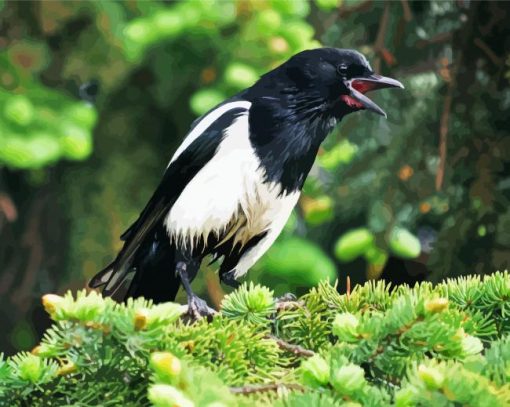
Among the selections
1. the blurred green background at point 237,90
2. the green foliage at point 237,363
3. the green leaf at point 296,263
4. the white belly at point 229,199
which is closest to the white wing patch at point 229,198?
the white belly at point 229,199

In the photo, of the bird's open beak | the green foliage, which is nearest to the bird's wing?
the bird's open beak

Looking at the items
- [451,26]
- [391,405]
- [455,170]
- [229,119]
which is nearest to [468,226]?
[455,170]

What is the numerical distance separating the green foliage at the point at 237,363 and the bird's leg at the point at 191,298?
0.55 meters

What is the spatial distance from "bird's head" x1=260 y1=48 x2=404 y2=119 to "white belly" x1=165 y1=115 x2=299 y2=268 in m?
0.12

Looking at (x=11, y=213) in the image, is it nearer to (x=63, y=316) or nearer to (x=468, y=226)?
(x=468, y=226)

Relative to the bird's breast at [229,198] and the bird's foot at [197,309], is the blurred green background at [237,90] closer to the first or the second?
the bird's breast at [229,198]

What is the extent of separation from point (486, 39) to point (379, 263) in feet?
2.66

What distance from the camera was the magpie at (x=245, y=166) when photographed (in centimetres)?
185

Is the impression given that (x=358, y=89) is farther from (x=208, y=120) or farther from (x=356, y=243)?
(x=356, y=243)

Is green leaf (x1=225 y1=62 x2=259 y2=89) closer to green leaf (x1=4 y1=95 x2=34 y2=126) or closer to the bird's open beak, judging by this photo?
green leaf (x1=4 y1=95 x2=34 y2=126)

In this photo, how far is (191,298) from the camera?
1713 mm

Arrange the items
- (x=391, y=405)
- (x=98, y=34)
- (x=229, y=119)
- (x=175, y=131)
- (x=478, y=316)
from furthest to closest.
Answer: (x=175, y=131), (x=98, y=34), (x=229, y=119), (x=478, y=316), (x=391, y=405)

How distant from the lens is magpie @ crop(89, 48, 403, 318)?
6.06ft

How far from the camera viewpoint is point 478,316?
1.07 m
